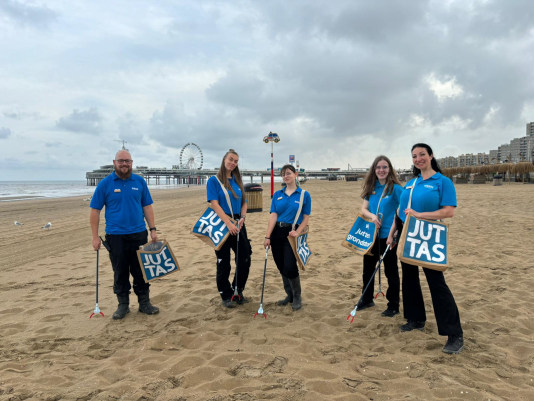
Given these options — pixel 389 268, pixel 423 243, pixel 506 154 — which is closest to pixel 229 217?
pixel 389 268

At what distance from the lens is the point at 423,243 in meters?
3.09

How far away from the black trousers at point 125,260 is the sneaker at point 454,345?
11.6ft

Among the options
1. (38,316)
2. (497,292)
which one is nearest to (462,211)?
(497,292)

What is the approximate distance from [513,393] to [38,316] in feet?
16.7

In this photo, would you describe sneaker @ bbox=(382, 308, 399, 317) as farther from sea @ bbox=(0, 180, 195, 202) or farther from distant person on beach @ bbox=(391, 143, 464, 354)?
sea @ bbox=(0, 180, 195, 202)

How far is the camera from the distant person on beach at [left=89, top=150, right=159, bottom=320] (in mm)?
3814

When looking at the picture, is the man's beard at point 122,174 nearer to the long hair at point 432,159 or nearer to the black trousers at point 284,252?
the black trousers at point 284,252

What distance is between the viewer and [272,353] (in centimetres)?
307

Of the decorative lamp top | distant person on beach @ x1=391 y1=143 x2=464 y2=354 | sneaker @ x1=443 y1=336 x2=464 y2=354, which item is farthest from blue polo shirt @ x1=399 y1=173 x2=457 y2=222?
the decorative lamp top

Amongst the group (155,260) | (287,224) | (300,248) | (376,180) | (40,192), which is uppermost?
(376,180)

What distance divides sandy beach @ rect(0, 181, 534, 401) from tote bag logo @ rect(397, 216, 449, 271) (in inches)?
35.8

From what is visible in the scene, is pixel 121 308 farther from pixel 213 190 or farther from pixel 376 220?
pixel 376 220

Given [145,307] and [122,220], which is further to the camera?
[145,307]

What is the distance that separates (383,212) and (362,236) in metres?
0.39
